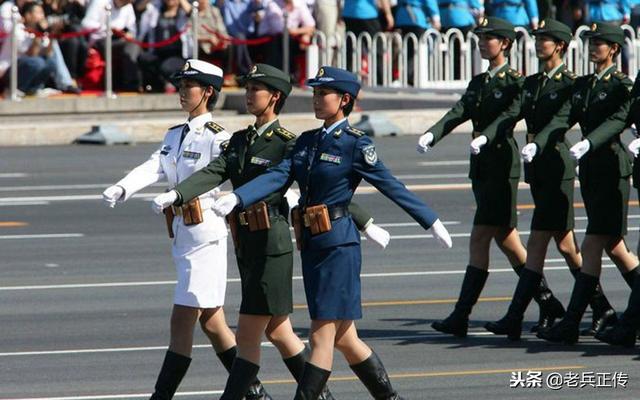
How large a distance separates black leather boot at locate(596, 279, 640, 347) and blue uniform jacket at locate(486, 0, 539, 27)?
51.9ft

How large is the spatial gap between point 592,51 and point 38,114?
15.7 m

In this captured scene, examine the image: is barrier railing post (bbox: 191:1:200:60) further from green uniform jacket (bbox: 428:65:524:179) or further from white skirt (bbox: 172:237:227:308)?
white skirt (bbox: 172:237:227:308)

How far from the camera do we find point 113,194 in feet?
30.5

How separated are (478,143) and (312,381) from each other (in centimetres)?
308

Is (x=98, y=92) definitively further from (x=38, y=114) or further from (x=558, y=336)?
(x=558, y=336)

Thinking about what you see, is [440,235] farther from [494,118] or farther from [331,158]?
[494,118]

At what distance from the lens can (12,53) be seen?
24.9 meters

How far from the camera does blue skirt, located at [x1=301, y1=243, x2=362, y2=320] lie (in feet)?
28.6

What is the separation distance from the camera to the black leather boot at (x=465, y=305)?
38.1ft

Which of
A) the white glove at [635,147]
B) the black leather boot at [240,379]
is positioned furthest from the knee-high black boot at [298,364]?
the white glove at [635,147]

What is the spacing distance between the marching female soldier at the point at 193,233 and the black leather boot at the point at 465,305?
2464 mm

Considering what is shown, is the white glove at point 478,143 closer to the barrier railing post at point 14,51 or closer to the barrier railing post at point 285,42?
the barrier railing post at point 14,51

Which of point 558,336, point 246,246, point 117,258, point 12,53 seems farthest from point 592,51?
point 12,53

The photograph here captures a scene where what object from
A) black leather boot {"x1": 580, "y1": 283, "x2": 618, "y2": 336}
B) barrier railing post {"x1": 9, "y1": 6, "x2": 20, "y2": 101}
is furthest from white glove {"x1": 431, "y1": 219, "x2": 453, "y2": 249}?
barrier railing post {"x1": 9, "y1": 6, "x2": 20, "y2": 101}
